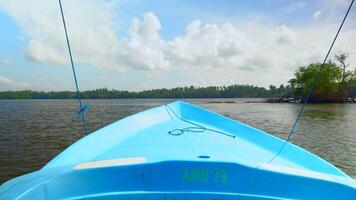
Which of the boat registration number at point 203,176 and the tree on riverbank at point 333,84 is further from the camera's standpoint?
the tree on riverbank at point 333,84

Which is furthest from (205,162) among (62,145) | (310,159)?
(62,145)

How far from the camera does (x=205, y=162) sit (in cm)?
231

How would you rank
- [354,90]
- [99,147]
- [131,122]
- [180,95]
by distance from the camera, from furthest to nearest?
[180,95]
[354,90]
[131,122]
[99,147]

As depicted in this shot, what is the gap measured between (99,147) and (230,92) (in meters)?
195

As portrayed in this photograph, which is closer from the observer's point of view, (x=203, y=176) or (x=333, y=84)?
(x=203, y=176)

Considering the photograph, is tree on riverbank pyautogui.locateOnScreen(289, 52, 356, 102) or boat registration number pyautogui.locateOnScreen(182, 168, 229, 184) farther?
tree on riverbank pyautogui.locateOnScreen(289, 52, 356, 102)

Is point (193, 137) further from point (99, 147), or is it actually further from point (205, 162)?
point (205, 162)

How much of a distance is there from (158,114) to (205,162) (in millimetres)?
4617

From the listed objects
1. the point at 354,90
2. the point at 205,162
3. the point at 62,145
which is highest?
the point at 205,162

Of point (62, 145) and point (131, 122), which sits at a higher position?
point (131, 122)

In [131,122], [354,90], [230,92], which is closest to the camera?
[131,122]

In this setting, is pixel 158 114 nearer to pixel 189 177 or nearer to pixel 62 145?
pixel 189 177

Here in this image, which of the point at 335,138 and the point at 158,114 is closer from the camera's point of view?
the point at 158,114

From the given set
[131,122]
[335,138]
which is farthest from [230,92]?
[131,122]
